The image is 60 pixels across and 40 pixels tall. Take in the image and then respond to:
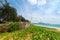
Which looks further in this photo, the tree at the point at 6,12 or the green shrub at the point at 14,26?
the tree at the point at 6,12

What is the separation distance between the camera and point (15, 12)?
1184 inches

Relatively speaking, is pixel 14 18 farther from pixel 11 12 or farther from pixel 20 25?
pixel 20 25

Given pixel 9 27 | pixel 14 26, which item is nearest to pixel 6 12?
pixel 14 26

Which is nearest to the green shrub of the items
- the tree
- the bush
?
the bush

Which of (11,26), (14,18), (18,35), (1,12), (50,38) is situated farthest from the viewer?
(14,18)

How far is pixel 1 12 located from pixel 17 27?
12496 mm

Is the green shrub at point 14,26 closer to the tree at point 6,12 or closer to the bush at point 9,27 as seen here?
the bush at point 9,27

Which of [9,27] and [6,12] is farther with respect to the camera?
[6,12]

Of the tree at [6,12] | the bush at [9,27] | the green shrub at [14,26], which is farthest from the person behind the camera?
the tree at [6,12]

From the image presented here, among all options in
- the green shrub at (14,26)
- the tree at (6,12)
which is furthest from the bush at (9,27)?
the tree at (6,12)

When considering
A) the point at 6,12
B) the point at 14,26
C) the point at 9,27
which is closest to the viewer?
the point at 9,27

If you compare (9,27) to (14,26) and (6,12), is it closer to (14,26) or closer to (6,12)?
(14,26)

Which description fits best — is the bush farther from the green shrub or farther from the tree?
the tree

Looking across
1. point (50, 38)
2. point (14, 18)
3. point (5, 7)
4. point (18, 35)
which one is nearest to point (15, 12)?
point (14, 18)
